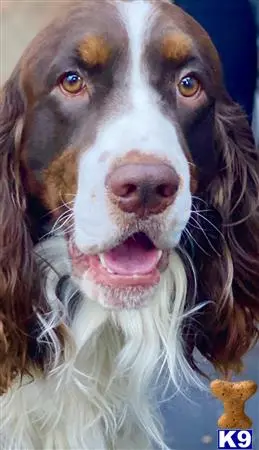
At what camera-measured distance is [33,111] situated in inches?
67.3

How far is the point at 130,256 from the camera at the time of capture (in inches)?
65.1

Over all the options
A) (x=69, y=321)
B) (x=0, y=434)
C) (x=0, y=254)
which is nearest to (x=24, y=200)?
(x=0, y=254)

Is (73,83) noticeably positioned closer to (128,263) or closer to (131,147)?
(131,147)

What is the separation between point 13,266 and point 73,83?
374 mm

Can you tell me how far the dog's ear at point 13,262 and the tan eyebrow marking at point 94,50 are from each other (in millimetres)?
178

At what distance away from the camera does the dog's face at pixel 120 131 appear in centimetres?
155

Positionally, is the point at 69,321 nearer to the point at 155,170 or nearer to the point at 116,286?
the point at 116,286

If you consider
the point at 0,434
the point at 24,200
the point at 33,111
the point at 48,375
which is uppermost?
the point at 33,111

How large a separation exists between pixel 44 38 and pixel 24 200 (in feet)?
0.99

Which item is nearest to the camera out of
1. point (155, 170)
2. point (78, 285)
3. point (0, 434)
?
point (155, 170)

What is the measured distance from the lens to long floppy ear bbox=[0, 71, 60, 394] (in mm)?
1754

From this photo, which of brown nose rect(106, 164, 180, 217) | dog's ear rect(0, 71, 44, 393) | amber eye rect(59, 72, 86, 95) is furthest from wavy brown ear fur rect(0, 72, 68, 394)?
brown nose rect(106, 164, 180, 217)

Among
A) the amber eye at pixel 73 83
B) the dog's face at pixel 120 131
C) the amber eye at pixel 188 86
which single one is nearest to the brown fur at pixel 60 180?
the dog's face at pixel 120 131

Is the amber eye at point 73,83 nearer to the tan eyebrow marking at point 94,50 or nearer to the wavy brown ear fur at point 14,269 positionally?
the tan eyebrow marking at point 94,50
